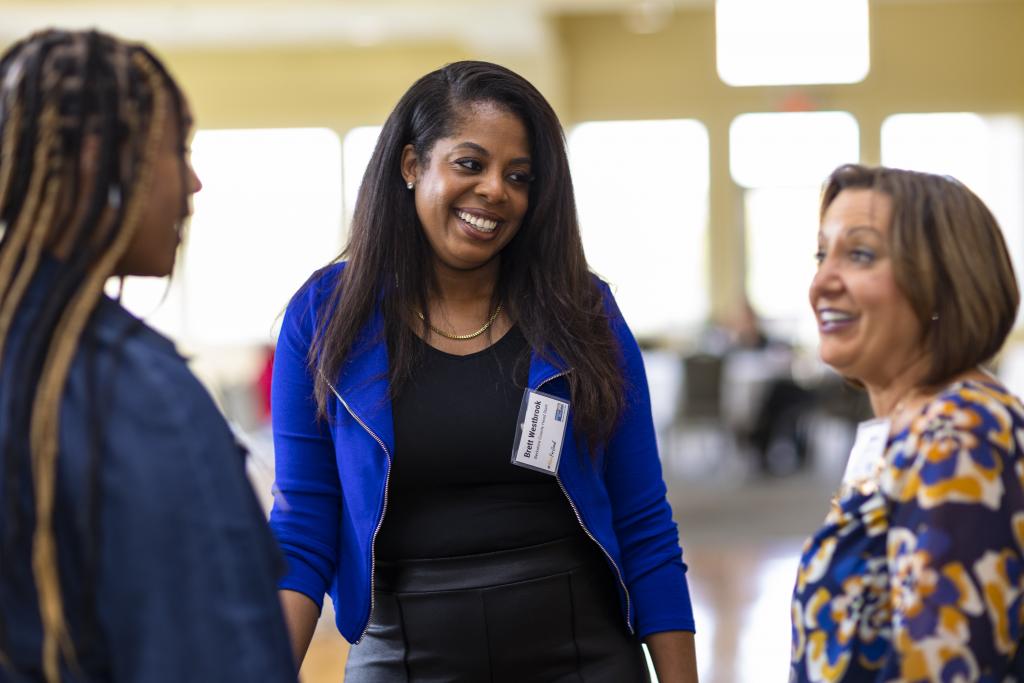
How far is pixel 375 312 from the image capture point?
1.83 m

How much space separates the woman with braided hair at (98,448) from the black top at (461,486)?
0.68 metres

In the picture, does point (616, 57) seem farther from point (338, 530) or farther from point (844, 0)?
point (338, 530)

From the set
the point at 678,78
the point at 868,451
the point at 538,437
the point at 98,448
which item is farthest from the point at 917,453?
the point at 678,78

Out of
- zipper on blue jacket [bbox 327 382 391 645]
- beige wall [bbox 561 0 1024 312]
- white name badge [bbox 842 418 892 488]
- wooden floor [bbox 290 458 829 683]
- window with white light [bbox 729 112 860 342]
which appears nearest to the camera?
white name badge [bbox 842 418 892 488]

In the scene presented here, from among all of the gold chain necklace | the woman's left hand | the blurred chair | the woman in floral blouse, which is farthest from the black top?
the blurred chair

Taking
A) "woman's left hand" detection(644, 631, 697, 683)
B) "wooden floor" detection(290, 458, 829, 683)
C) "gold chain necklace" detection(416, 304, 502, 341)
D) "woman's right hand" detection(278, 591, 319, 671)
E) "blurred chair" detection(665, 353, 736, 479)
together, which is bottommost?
"wooden floor" detection(290, 458, 829, 683)

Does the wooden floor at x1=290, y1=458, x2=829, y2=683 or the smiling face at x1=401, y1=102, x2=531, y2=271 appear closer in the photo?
the smiling face at x1=401, y1=102, x2=531, y2=271

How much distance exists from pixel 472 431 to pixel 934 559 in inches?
28.6

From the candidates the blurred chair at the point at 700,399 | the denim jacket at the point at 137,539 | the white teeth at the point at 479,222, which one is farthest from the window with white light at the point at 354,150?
the denim jacket at the point at 137,539

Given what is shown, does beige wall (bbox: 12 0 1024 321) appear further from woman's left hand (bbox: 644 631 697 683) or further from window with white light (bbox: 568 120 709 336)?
woman's left hand (bbox: 644 631 697 683)

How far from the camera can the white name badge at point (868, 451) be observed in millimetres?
1249

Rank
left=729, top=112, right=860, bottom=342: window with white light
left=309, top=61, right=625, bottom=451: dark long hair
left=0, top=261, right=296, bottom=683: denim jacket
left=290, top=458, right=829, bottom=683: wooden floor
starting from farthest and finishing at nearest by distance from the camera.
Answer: left=729, top=112, right=860, bottom=342: window with white light < left=290, top=458, right=829, bottom=683: wooden floor < left=309, top=61, right=625, bottom=451: dark long hair < left=0, top=261, right=296, bottom=683: denim jacket

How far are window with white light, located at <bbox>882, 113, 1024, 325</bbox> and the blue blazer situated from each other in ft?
38.4

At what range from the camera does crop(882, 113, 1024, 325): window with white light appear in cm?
1280
